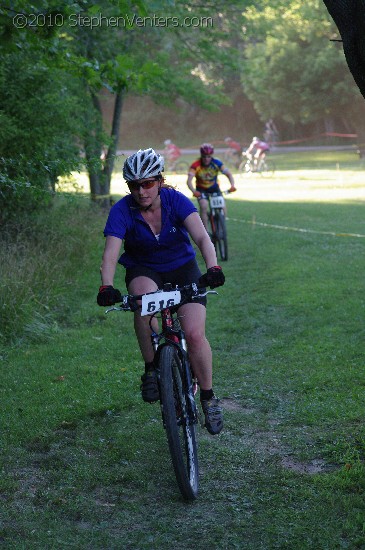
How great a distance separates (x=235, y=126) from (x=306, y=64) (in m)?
19.9

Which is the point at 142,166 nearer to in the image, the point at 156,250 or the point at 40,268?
the point at 156,250

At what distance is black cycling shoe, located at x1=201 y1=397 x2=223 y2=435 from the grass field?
0.25 m

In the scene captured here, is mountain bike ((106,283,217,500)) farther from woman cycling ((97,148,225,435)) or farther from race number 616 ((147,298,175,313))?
woman cycling ((97,148,225,435))

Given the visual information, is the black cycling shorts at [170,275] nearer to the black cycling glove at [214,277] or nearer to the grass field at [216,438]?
the black cycling glove at [214,277]

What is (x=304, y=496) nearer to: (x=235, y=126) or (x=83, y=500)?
(x=83, y=500)

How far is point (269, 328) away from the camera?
10531 millimetres

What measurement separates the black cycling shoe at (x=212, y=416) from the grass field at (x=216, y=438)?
10.0 inches

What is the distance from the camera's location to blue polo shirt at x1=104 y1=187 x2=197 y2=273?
238 inches

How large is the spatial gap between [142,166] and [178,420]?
61.3 inches

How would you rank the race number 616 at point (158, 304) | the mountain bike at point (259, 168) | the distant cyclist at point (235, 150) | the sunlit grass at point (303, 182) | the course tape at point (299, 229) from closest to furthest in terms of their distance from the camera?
1. the race number 616 at point (158, 304)
2. the course tape at point (299, 229)
3. the sunlit grass at point (303, 182)
4. the mountain bike at point (259, 168)
5. the distant cyclist at point (235, 150)

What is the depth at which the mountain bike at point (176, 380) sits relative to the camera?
209 inches

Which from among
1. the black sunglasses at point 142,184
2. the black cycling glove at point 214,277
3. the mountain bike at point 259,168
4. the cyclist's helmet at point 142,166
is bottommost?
the black cycling glove at point 214,277

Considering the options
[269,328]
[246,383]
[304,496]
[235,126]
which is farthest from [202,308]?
[235,126]

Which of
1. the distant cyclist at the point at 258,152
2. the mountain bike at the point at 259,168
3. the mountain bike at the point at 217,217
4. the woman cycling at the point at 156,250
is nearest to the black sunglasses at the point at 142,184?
the woman cycling at the point at 156,250
